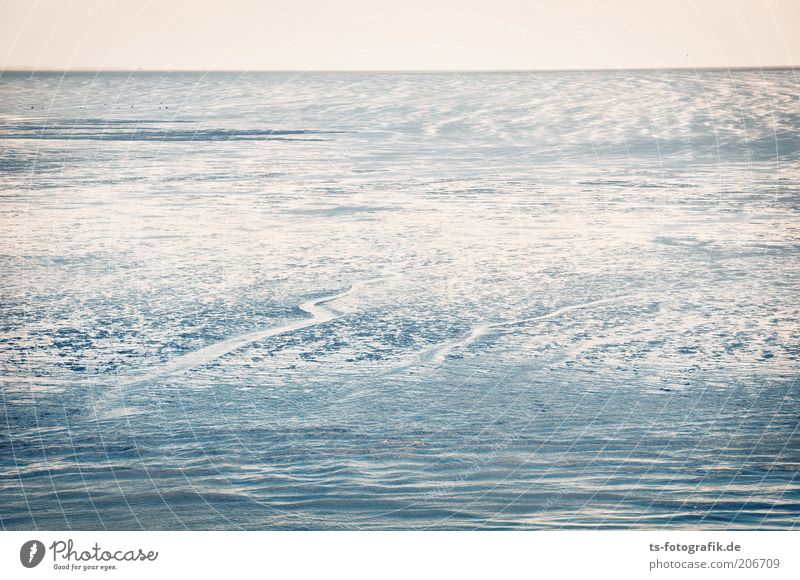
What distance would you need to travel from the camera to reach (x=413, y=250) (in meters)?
Answer: 8.55

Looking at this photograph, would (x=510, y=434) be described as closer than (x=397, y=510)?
No

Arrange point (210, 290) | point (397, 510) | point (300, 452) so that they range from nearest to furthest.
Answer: point (397, 510), point (300, 452), point (210, 290)

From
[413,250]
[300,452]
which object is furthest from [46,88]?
[300,452]

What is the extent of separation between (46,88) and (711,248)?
48.1 feet

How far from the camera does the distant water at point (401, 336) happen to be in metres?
5.38

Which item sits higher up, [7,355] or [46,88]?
[7,355]

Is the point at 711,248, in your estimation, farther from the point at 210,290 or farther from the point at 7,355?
the point at 7,355

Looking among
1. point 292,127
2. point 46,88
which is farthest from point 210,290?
point 46,88

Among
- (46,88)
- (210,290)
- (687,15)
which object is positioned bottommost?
(46,88)

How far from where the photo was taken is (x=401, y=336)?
6.89m

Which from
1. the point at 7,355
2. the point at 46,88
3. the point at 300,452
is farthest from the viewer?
the point at 46,88

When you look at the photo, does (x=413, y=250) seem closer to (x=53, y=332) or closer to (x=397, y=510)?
(x=53, y=332)

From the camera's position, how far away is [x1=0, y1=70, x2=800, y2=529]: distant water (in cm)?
538

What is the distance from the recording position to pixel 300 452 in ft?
18.3
